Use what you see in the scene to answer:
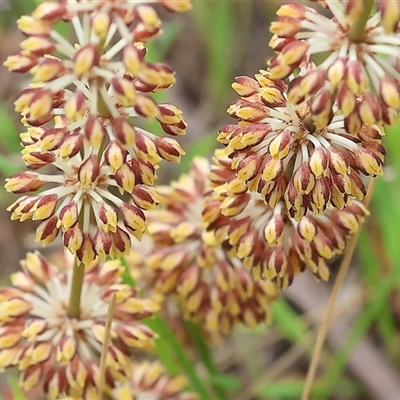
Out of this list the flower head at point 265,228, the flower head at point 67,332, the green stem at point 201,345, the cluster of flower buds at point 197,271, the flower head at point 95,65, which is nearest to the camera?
the flower head at point 95,65

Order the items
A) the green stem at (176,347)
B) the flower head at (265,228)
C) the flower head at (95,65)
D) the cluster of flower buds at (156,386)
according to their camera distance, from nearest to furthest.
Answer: the flower head at (95,65) < the flower head at (265,228) < the green stem at (176,347) < the cluster of flower buds at (156,386)

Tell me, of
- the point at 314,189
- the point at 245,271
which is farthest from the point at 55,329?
the point at 314,189

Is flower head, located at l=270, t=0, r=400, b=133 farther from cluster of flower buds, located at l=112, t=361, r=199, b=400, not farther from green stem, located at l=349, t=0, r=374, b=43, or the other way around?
cluster of flower buds, located at l=112, t=361, r=199, b=400

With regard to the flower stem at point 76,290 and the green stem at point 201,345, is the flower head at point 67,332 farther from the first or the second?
the green stem at point 201,345

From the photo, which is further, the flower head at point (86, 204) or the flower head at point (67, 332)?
the flower head at point (67, 332)

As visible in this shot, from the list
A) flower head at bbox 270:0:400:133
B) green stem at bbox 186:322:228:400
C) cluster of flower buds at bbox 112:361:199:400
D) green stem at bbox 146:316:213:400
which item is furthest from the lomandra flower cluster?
green stem at bbox 186:322:228:400

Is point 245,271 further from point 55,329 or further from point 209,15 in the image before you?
point 209,15

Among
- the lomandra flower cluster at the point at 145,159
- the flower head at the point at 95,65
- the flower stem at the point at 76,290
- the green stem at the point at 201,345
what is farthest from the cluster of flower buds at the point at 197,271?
the flower head at the point at 95,65

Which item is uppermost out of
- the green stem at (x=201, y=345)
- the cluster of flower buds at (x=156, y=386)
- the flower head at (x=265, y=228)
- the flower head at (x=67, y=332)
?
the flower head at (x=265, y=228)
